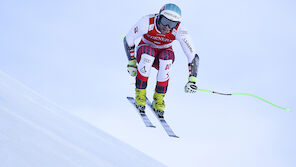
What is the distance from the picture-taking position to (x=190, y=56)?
6031 millimetres

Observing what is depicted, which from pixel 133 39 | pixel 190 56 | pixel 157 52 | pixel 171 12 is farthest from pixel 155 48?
pixel 171 12

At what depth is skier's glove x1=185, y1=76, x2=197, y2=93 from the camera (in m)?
5.89

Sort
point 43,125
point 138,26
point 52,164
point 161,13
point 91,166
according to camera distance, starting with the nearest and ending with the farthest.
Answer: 1. point 52,164
2. point 91,166
3. point 43,125
4. point 161,13
5. point 138,26

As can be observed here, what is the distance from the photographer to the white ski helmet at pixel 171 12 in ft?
17.7

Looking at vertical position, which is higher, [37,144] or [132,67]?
[132,67]

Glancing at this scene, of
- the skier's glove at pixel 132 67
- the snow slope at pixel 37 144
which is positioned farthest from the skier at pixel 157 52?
the snow slope at pixel 37 144

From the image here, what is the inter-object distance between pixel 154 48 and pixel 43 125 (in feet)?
11.7

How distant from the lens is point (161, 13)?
5484 mm

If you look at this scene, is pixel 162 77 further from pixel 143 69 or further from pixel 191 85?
pixel 191 85

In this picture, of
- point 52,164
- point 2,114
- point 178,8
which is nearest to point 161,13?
point 178,8

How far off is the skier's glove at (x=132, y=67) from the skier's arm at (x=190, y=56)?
3.33 ft

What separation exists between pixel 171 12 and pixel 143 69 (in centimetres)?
118

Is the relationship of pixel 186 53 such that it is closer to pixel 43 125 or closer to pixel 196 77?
pixel 196 77

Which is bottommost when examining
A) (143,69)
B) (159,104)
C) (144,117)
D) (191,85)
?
(144,117)
